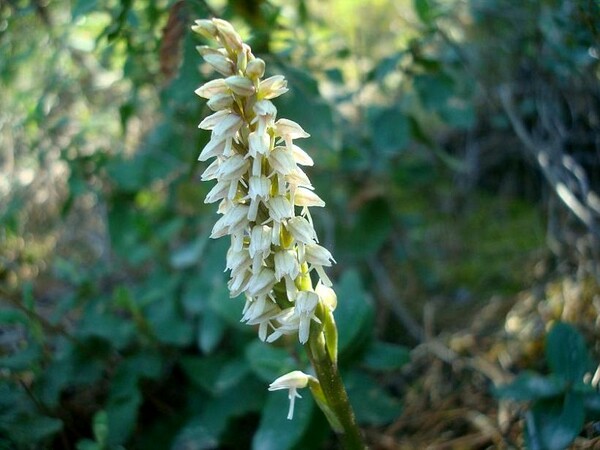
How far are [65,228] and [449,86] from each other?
190 cm

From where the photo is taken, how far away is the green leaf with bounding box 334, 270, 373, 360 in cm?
152

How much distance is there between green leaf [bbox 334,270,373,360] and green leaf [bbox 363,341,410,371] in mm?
49

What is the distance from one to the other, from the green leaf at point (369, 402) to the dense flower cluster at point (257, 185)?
63 cm

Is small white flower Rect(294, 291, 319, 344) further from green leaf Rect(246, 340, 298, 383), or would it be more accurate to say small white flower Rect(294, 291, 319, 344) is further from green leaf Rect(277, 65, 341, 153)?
green leaf Rect(277, 65, 341, 153)

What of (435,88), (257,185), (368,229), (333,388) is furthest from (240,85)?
(368,229)

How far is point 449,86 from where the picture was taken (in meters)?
2.06

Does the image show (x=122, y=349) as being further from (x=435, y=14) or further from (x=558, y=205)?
(x=558, y=205)

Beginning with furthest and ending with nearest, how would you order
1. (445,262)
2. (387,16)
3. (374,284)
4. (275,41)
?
(387,16) < (445,262) < (374,284) < (275,41)

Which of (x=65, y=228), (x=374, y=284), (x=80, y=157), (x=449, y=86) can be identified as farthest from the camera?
(x=65, y=228)

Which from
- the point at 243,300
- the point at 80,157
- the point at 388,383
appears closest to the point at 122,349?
the point at 243,300

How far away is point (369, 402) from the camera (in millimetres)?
1668

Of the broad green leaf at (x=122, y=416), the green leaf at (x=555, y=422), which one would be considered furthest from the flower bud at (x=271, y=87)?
the broad green leaf at (x=122, y=416)

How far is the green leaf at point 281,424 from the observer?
146 cm

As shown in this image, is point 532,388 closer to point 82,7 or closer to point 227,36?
point 227,36
